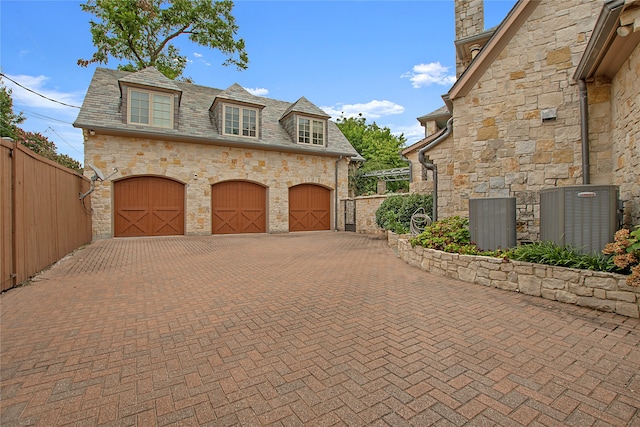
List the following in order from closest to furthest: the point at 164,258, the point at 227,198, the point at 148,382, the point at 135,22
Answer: the point at 148,382, the point at 164,258, the point at 227,198, the point at 135,22

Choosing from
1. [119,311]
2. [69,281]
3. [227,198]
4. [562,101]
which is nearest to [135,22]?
[227,198]

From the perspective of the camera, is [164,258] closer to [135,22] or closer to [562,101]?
[562,101]

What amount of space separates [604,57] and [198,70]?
66.4 ft

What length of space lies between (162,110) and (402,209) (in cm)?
1062

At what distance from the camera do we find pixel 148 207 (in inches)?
488

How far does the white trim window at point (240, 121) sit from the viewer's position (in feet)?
45.4

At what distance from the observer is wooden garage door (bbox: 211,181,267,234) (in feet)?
44.9

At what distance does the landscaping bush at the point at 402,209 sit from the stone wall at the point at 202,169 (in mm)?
5454

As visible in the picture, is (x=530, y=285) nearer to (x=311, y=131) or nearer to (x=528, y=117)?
(x=528, y=117)

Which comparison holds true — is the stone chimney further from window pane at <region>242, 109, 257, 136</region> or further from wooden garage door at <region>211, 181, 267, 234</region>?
wooden garage door at <region>211, 181, 267, 234</region>

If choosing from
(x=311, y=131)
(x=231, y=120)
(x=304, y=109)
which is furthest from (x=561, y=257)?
(x=304, y=109)

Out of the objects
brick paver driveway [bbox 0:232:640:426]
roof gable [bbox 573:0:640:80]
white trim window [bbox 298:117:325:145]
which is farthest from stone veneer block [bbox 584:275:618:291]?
white trim window [bbox 298:117:325:145]

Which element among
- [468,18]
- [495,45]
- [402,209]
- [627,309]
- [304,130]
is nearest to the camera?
[627,309]

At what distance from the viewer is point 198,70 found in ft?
63.4
